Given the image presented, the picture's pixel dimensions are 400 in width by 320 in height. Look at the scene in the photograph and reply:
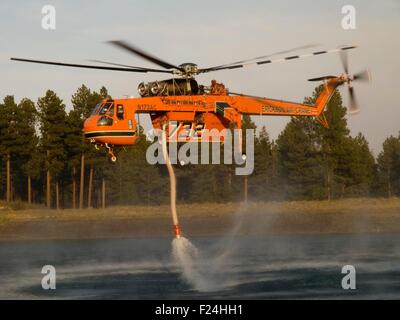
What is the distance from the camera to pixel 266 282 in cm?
4553

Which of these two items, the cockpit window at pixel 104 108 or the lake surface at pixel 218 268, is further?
the lake surface at pixel 218 268

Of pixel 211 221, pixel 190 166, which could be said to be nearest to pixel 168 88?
pixel 211 221

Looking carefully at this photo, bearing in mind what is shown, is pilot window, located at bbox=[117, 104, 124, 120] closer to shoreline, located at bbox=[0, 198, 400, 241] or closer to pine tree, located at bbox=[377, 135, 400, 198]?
shoreline, located at bbox=[0, 198, 400, 241]

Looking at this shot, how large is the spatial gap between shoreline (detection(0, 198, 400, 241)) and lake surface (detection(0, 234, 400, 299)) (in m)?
1.65

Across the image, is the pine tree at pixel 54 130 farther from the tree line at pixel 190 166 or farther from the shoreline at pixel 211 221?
the shoreline at pixel 211 221

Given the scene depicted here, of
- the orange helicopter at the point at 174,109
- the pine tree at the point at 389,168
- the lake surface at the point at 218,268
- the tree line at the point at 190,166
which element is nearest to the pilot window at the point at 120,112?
the orange helicopter at the point at 174,109

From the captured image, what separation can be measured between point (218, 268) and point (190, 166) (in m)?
55.9

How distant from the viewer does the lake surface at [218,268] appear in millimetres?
43406

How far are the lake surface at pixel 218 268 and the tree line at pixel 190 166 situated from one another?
19.3 m

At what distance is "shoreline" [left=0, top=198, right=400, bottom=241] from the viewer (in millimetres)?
74438

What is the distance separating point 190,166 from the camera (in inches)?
4200

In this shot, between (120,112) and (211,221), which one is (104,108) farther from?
(211,221)

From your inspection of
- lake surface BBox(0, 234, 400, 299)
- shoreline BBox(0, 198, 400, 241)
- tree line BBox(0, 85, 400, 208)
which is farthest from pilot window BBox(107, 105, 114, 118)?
tree line BBox(0, 85, 400, 208)

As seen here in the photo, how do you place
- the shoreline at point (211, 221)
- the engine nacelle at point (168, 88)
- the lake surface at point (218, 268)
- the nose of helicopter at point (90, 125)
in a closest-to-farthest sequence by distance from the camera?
the nose of helicopter at point (90, 125) → the engine nacelle at point (168, 88) → the lake surface at point (218, 268) → the shoreline at point (211, 221)
